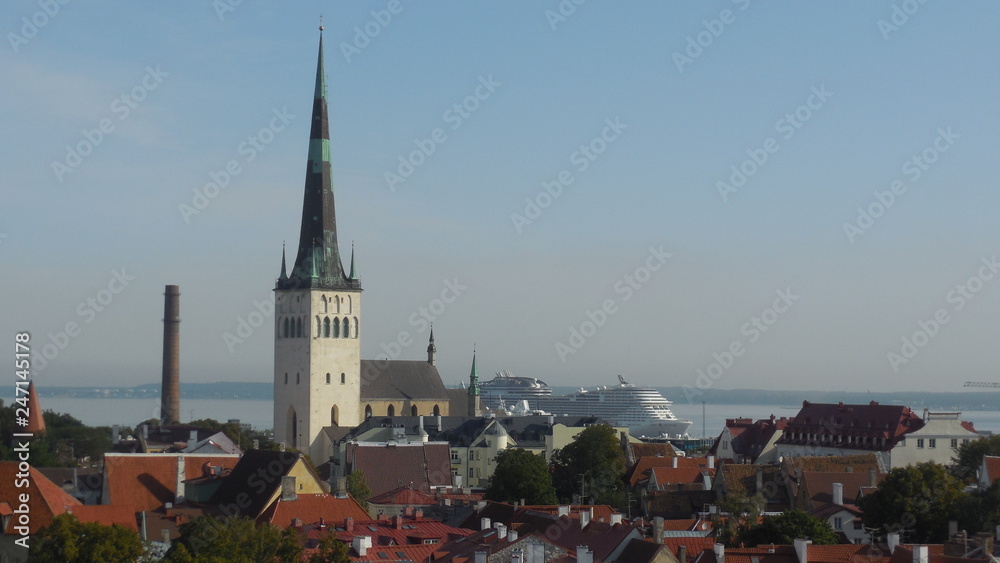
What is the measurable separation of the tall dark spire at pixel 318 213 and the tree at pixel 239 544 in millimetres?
67783

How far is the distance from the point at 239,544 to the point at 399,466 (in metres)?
40.4

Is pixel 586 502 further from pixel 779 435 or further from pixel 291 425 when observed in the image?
pixel 291 425

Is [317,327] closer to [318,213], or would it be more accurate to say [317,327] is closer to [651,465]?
[318,213]

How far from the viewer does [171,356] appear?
410 feet

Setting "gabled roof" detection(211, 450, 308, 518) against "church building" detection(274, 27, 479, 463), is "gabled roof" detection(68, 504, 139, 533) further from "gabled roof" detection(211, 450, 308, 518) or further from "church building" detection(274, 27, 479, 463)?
"church building" detection(274, 27, 479, 463)

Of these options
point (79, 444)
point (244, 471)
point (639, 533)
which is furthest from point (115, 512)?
point (79, 444)

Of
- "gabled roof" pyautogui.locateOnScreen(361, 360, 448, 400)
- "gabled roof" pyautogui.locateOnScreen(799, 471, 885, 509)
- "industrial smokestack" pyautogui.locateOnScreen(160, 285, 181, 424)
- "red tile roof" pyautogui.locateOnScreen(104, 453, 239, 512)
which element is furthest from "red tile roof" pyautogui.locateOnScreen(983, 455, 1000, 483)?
"industrial smokestack" pyautogui.locateOnScreen(160, 285, 181, 424)

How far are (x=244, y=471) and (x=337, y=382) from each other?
166 ft

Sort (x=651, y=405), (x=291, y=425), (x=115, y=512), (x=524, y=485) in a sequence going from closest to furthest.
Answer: (x=115, y=512) < (x=524, y=485) < (x=291, y=425) < (x=651, y=405)

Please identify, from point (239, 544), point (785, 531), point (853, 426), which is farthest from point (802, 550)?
point (853, 426)

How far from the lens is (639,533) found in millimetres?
42875

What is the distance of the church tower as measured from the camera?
106 m

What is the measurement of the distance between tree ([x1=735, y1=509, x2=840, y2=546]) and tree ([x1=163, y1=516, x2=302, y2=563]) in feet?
44.1

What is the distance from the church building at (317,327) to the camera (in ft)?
349
